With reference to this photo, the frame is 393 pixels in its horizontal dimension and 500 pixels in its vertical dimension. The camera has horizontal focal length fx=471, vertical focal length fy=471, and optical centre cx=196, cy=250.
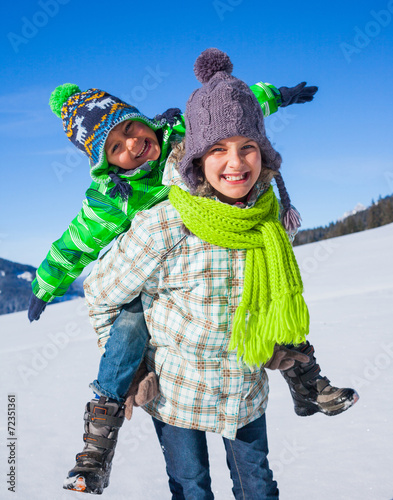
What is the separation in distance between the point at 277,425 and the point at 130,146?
1920 mm

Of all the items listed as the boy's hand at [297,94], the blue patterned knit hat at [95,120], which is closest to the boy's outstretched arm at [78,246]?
the blue patterned knit hat at [95,120]

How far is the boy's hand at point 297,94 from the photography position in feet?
6.41

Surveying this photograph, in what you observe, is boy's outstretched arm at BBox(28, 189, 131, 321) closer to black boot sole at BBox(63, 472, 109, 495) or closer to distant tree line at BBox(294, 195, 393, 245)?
black boot sole at BBox(63, 472, 109, 495)

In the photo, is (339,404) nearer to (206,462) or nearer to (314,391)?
(314,391)

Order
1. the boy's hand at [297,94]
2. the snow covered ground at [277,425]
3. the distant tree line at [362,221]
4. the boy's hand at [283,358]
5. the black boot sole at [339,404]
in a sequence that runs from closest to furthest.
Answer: the boy's hand at [283,358], the black boot sole at [339,404], the boy's hand at [297,94], the snow covered ground at [277,425], the distant tree line at [362,221]

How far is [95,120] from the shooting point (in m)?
1.78

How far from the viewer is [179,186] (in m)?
1.44

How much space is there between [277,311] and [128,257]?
0.48 metres

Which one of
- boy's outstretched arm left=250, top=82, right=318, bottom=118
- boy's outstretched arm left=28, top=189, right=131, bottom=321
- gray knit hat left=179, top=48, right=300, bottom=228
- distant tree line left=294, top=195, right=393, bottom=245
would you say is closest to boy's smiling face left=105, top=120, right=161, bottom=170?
boy's outstretched arm left=28, top=189, right=131, bottom=321

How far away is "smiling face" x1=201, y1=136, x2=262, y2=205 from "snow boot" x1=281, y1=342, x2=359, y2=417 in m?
0.74

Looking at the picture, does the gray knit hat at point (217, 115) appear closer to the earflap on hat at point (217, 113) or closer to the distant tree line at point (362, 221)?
the earflap on hat at point (217, 113)

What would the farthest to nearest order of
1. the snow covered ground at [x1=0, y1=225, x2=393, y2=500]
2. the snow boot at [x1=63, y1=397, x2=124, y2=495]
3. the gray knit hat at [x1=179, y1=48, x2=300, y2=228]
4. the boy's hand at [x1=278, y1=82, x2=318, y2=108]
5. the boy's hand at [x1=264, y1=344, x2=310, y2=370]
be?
1. the snow covered ground at [x1=0, y1=225, x2=393, y2=500]
2. the boy's hand at [x1=278, y1=82, x2=318, y2=108]
3. the boy's hand at [x1=264, y1=344, x2=310, y2=370]
4. the snow boot at [x1=63, y1=397, x2=124, y2=495]
5. the gray knit hat at [x1=179, y1=48, x2=300, y2=228]

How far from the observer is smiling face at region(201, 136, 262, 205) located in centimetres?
140

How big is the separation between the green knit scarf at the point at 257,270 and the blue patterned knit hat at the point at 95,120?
446 millimetres
